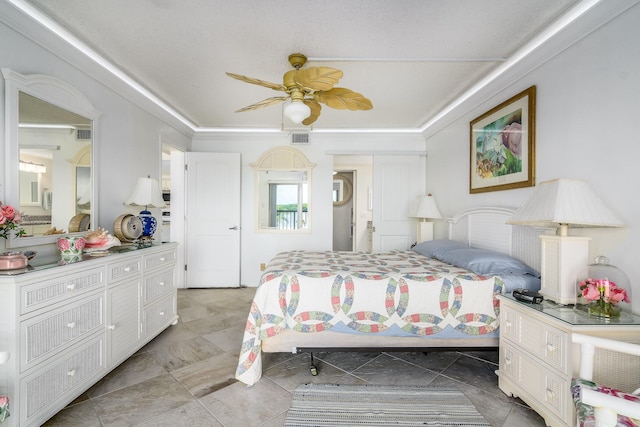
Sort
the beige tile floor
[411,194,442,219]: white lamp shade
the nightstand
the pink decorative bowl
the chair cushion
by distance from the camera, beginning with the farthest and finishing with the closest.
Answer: [411,194,442,219]: white lamp shade → the beige tile floor → the pink decorative bowl → the nightstand → the chair cushion

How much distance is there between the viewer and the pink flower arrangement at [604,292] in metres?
1.50

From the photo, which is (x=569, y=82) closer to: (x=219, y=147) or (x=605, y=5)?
(x=605, y=5)

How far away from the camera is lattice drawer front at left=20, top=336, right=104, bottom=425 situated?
1.52 meters

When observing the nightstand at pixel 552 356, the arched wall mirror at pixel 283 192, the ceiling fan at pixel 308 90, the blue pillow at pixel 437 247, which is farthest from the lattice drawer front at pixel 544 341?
the arched wall mirror at pixel 283 192

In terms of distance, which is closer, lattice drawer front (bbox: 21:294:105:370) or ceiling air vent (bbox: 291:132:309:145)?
lattice drawer front (bbox: 21:294:105:370)

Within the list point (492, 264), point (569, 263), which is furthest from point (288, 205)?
point (569, 263)

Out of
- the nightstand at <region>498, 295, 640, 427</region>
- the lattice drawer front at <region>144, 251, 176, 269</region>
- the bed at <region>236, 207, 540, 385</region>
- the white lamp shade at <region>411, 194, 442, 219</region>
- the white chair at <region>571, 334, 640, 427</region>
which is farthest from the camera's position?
the white lamp shade at <region>411, 194, 442, 219</region>

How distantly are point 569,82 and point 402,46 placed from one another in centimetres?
118

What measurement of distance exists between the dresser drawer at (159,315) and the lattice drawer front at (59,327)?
60cm

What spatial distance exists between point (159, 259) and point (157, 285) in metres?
0.24

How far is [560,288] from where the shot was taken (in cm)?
175

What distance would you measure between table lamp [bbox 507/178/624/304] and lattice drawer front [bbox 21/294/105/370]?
2.83 meters

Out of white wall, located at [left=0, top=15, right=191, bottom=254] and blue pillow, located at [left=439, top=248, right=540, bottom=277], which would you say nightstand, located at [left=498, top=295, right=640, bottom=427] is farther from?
white wall, located at [left=0, top=15, right=191, bottom=254]

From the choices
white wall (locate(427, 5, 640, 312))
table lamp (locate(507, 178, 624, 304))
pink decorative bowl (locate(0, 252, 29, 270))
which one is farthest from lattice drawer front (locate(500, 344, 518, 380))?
pink decorative bowl (locate(0, 252, 29, 270))
